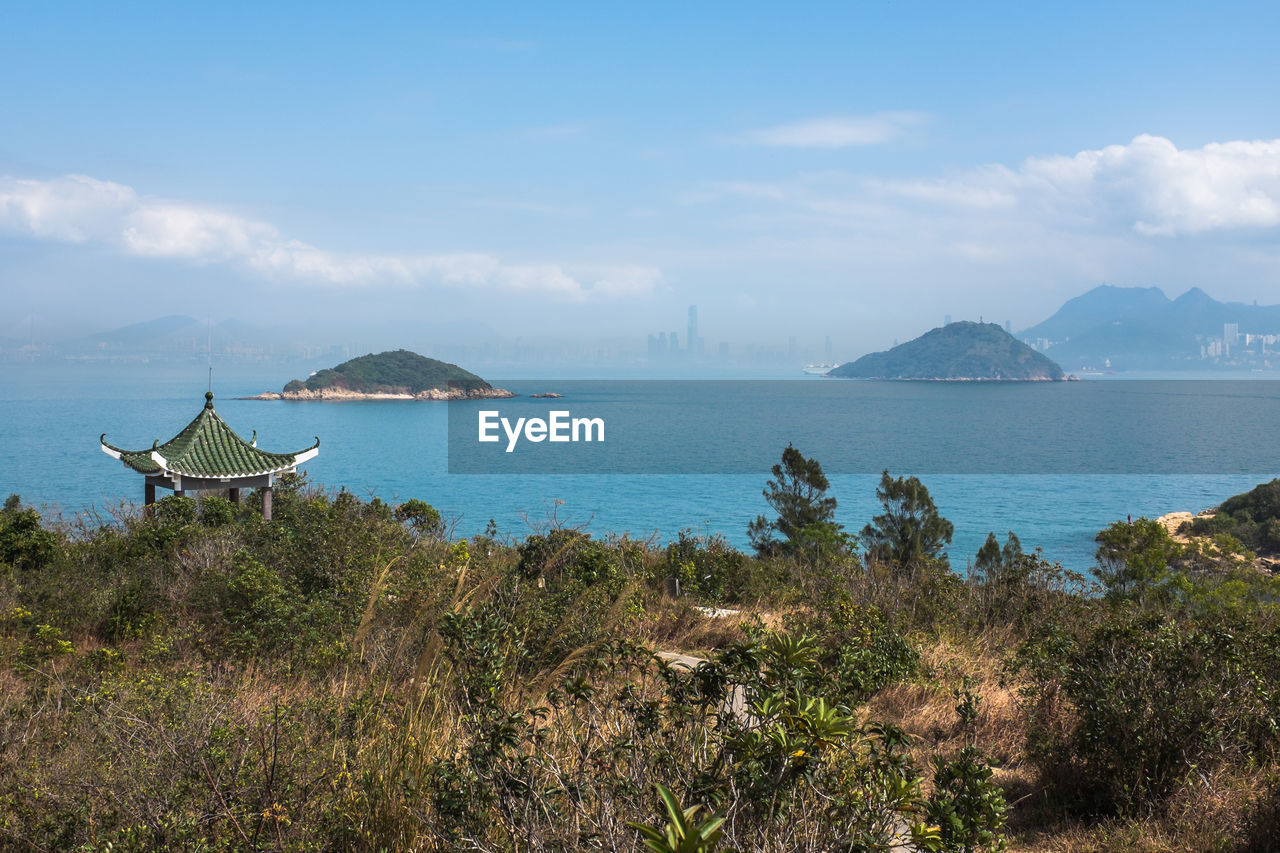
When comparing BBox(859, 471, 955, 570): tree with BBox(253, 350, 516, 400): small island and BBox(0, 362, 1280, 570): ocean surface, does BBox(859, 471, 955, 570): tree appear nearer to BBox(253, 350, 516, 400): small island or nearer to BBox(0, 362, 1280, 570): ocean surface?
BBox(0, 362, 1280, 570): ocean surface

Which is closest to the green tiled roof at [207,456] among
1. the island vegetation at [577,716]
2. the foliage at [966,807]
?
the island vegetation at [577,716]

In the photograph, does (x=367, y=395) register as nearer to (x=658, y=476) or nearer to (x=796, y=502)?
(x=658, y=476)

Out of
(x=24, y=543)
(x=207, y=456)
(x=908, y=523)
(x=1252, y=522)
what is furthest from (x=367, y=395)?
(x=24, y=543)

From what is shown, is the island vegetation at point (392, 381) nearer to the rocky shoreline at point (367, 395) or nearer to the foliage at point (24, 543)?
the rocky shoreline at point (367, 395)

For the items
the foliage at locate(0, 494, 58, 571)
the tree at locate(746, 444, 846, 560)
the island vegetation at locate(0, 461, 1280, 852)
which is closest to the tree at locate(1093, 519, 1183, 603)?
the tree at locate(746, 444, 846, 560)

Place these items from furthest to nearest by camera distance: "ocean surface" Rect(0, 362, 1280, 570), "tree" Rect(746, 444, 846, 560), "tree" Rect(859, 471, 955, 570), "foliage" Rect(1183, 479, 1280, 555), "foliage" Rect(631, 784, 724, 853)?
"ocean surface" Rect(0, 362, 1280, 570), "foliage" Rect(1183, 479, 1280, 555), "tree" Rect(859, 471, 955, 570), "tree" Rect(746, 444, 846, 560), "foliage" Rect(631, 784, 724, 853)

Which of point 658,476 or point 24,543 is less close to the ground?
point 24,543

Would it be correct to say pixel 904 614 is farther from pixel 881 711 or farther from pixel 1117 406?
pixel 1117 406
